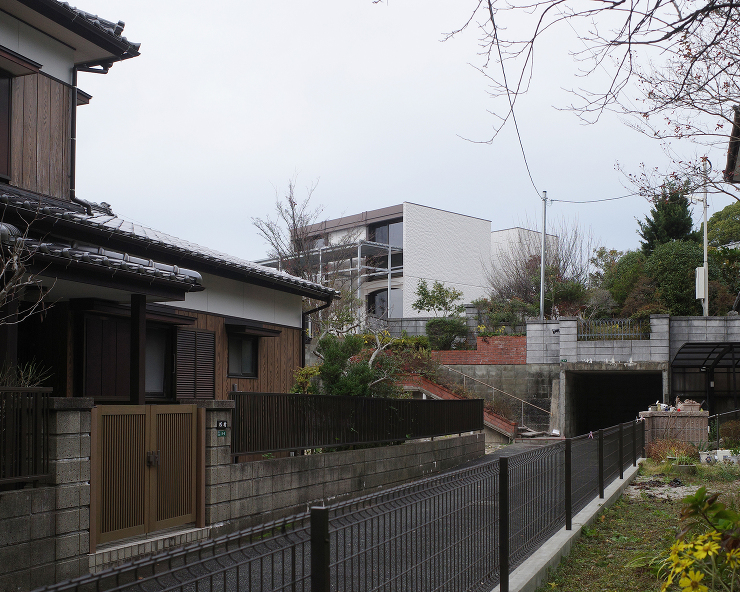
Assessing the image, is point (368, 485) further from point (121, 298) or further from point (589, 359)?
point (589, 359)

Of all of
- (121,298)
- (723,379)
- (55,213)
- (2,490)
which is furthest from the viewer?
(723,379)

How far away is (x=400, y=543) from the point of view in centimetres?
404

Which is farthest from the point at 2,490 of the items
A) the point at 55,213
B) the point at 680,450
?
the point at 680,450

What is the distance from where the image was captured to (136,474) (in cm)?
802

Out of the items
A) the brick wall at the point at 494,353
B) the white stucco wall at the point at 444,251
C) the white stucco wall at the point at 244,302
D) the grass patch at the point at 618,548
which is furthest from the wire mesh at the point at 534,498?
the white stucco wall at the point at 444,251

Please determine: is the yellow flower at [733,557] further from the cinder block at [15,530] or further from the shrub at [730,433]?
the shrub at [730,433]

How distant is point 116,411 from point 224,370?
5944 millimetres

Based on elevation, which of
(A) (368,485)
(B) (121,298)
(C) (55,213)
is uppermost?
(C) (55,213)

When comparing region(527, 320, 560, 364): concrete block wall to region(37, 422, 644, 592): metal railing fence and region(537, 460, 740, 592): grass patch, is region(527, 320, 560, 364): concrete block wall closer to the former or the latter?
region(537, 460, 740, 592): grass patch

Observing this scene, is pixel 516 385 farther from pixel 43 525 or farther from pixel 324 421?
pixel 43 525

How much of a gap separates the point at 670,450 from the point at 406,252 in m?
22.9

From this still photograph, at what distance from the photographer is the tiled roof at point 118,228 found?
8.96 metres

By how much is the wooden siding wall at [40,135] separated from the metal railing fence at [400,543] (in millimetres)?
6898

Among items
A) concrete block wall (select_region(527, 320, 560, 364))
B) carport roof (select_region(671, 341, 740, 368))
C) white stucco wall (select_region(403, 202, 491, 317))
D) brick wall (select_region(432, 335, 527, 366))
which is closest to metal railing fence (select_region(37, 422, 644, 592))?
carport roof (select_region(671, 341, 740, 368))
